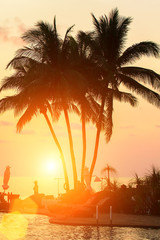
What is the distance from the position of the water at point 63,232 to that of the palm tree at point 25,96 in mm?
12282

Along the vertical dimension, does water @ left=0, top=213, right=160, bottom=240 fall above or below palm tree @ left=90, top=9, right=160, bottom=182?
below

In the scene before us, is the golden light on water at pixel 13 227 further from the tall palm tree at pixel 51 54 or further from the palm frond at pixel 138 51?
the palm frond at pixel 138 51

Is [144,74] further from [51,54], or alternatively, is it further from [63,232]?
[63,232]

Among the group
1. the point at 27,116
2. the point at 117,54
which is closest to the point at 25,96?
the point at 27,116

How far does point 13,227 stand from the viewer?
73.2ft

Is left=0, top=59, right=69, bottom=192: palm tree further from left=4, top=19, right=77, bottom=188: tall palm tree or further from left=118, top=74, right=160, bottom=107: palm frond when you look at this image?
left=118, top=74, right=160, bottom=107: palm frond

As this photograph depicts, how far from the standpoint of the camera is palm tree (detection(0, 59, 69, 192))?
114 feet

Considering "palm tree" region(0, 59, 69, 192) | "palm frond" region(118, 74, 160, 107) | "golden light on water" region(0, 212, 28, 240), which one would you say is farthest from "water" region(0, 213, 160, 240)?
"palm frond" region(118, 74, 160, 107)

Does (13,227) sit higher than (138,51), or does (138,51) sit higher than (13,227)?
(138,51)

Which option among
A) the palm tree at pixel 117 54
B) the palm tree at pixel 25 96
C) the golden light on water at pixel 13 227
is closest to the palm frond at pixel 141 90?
the palm tree at pixel 117 54

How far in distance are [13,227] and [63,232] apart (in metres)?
2.91

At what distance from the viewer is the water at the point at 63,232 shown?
19.1 meters

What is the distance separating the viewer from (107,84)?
121ft

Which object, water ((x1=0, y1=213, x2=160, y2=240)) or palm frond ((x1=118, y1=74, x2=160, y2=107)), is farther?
palm frond ((x1=118, y1=74, x2=160, y2=107))
